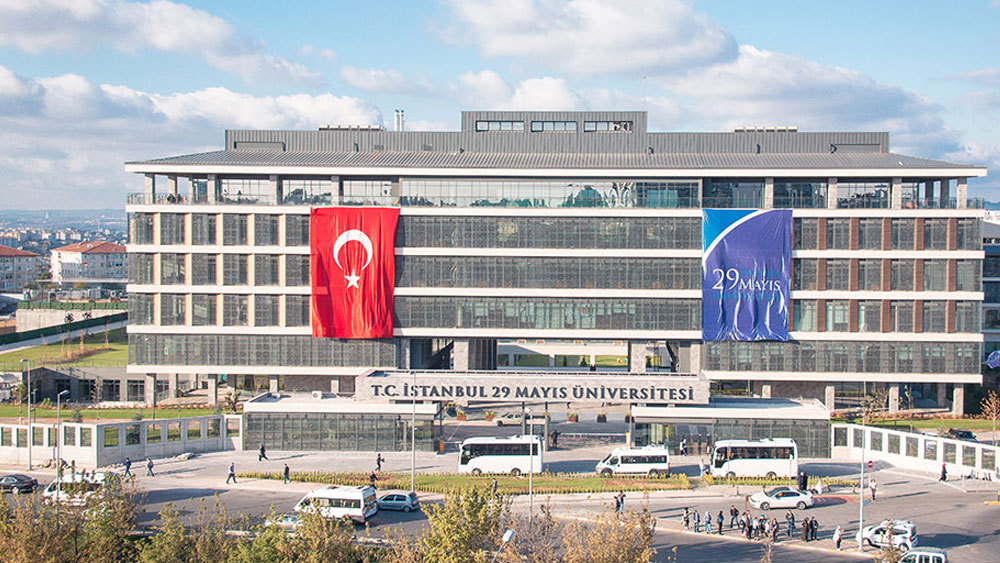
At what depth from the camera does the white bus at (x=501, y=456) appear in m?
68.2

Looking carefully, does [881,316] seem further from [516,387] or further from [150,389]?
[150,389]

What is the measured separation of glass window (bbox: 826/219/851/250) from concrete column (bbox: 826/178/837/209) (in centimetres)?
173

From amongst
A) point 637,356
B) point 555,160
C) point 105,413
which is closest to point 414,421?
point 637,356

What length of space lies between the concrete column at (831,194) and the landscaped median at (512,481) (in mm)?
33993

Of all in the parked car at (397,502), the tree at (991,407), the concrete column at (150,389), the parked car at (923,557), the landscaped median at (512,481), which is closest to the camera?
the parked car at (923,557)

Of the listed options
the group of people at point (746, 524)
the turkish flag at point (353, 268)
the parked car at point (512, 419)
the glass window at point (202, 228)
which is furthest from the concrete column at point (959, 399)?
the glass window at point (202, 228)

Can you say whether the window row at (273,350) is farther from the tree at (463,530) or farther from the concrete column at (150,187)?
the tree at (463,530)

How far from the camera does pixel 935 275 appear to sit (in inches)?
3381

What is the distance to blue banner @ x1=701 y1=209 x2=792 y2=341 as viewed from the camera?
8562 cm

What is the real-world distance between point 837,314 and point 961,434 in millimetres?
15167

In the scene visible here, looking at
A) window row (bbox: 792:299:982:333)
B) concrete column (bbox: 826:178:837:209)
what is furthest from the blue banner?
concrete column (bbox: 826:178:837:209)

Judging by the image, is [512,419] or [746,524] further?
[512,419]

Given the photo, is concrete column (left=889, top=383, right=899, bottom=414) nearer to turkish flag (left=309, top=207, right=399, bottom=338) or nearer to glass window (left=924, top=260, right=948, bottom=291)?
glass window (left=924, top=260, right=948, bottom=291)

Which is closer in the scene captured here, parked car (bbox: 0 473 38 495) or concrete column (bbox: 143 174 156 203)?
parked car (bbox: 0 473 38 495)
